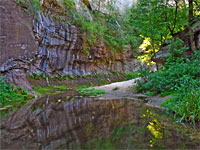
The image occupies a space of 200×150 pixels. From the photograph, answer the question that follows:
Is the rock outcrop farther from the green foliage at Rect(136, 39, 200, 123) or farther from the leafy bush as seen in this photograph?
the green foliage at Rect(136, 39, 200, 123)

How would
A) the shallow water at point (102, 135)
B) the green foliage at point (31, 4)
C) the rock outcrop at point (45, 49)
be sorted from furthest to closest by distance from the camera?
the green foliage at point (31, 4), the rock outcrop at point (45, 49), the shallow water at point (102, 135)

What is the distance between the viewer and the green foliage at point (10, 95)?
27.9ft

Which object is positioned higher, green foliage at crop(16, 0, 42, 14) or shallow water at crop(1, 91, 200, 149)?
green foliage at crop(16, 0, 42, 14)

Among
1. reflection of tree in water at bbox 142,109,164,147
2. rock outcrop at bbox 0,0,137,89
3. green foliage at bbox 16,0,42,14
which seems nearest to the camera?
reflection of tree in water at bbox 142,109,164,147

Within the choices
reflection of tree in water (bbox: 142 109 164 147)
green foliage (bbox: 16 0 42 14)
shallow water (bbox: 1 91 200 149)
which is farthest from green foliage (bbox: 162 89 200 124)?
green foliage (bbox: 16 0 42 14)

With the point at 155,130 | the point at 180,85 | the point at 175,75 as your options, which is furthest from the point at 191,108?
the point at 175,75

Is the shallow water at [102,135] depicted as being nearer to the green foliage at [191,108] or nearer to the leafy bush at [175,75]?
the green foliage at [191,108]

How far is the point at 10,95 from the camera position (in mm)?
9430

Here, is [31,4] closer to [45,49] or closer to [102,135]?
[45,49]

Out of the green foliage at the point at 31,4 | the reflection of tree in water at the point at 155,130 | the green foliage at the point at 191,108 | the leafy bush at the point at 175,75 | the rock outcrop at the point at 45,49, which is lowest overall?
the reflection of tree in water at the point at 155,130

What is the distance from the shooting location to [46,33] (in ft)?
59.9

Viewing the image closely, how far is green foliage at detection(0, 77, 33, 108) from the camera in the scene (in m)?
8.50

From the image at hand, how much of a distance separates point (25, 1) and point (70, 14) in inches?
383

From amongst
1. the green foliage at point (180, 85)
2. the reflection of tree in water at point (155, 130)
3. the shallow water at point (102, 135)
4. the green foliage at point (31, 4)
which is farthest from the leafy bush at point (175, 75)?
the green foliage at point (31, 4)
